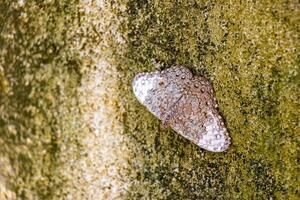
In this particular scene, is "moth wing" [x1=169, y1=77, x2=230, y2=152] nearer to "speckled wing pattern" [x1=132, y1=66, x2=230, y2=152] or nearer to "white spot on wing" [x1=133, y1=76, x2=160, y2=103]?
"speckled wing pattern" [x1=132, y1=66, x2=230, y2=152]

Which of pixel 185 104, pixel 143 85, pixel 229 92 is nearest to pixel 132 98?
pixel 143 85

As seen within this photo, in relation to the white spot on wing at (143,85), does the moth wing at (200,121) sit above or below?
below

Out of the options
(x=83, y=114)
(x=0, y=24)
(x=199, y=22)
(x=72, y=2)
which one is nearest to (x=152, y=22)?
A: (x=199, y=22)

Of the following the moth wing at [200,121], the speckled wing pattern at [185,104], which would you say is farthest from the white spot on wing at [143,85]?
the moth wing at [200,121]

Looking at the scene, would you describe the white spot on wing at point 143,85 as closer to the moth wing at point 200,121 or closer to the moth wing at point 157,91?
the moth wing at point 157,91

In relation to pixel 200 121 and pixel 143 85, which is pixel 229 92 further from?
pixel 143 85
